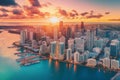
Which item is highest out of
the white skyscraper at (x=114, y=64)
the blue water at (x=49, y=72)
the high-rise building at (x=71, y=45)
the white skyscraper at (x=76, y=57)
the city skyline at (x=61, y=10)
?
the city skyline at (x=61, y=10)

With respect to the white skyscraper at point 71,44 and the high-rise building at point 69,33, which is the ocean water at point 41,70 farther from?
the high-rise building at point 69,33

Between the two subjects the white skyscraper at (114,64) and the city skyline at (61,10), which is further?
the city skyline at (61,10)

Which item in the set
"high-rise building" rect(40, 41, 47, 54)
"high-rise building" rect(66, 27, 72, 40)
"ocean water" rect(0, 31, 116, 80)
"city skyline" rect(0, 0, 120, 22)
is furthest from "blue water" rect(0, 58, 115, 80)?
"city skyline" rect(0, 0, 120, 22)

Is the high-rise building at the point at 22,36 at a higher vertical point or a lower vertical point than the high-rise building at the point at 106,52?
higher

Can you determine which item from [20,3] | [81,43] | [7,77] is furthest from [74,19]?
[7,77]

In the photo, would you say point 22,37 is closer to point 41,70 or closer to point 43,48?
point 43,48

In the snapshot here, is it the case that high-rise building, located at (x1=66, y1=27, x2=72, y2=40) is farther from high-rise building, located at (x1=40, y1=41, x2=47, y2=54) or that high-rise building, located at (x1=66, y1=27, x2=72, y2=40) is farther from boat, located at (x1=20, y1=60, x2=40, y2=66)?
boat, located at (x1=20, y1=60, x2=40, y2=66)

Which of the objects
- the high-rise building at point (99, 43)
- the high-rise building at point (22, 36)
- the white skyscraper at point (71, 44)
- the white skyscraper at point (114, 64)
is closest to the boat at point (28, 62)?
the high-rise building at point (22, 36)
